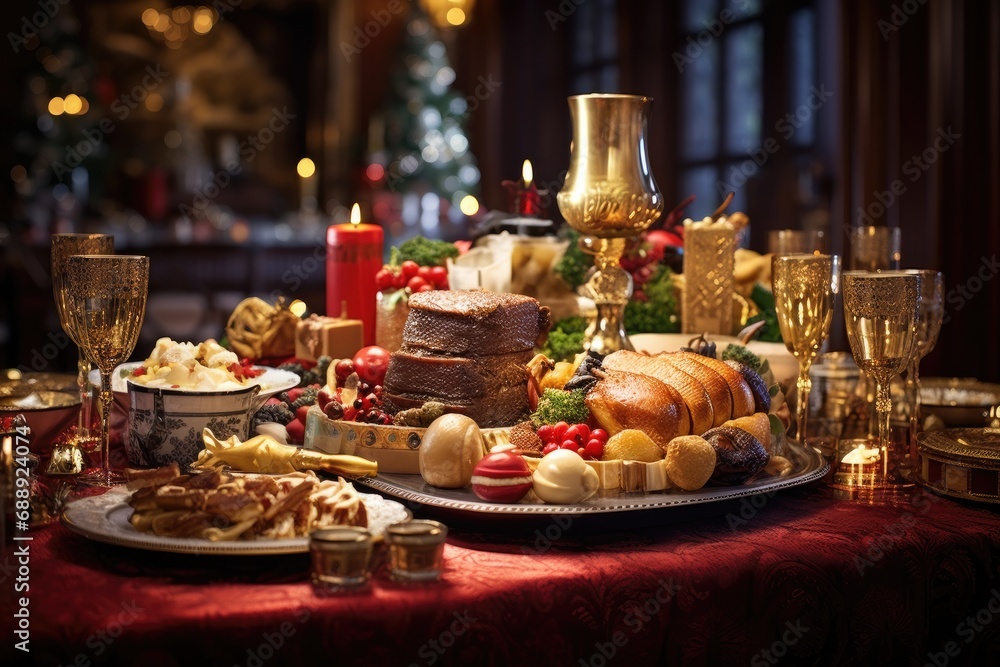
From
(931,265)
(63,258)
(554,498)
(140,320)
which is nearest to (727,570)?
(554,498)

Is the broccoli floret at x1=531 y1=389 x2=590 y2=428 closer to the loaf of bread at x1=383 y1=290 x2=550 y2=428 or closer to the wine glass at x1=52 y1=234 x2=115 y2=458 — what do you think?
the loaf of bread at x1=383 y1=290 x2=550 y2=428

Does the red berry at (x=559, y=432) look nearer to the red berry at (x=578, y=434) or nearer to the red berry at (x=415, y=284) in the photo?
the red berry at (x=578, y=434)

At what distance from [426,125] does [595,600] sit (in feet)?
25.7

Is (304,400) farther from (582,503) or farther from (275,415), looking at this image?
(582,503)

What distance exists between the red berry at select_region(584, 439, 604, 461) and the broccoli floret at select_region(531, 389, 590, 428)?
0.07m

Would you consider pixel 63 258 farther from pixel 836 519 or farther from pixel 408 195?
pixel 408 195

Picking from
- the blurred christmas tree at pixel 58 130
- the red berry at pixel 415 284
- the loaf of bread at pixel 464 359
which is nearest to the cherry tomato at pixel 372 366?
the loaf of bread at pixel 464 359

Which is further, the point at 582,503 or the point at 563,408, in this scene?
the point at 563,408

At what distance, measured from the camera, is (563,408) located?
169 cm

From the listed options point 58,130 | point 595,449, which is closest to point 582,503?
point 595,449

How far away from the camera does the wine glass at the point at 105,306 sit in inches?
66.6

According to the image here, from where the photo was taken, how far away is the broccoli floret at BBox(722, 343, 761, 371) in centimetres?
198

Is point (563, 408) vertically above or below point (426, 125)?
below

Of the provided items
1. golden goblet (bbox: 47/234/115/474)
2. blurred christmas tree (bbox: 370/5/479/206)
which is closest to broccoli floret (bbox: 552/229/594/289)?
golden goblet (bbox: 47/234/115/474)
